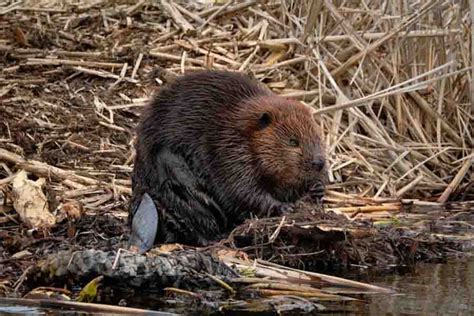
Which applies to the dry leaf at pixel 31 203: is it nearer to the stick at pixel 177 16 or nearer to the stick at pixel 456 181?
the stick at pixel 456 181

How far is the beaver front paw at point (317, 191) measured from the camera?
4801mm

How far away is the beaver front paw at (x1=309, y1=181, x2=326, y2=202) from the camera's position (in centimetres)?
480

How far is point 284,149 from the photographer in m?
4.77

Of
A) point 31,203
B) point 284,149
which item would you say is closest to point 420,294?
point 284,149

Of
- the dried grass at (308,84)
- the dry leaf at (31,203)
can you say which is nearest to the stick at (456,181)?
the dried grass at (308,84)

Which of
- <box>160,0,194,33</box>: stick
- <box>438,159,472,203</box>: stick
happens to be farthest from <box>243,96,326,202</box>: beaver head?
<box>160,0,194,33</box>: stick

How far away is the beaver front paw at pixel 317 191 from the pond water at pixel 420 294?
547mm

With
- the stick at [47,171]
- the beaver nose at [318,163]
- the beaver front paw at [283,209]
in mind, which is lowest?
the stick at [47,171]

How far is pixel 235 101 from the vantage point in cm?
484

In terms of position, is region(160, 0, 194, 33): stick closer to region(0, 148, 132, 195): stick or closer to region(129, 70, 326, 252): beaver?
region(0, 148, 132, 195): stick

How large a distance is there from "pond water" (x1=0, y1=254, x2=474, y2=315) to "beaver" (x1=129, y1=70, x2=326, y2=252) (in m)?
0.64

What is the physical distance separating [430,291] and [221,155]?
120 centimetres

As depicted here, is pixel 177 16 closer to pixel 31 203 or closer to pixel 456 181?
pixel 456 181

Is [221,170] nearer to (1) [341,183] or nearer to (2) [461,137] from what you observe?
(1) [341,183]
